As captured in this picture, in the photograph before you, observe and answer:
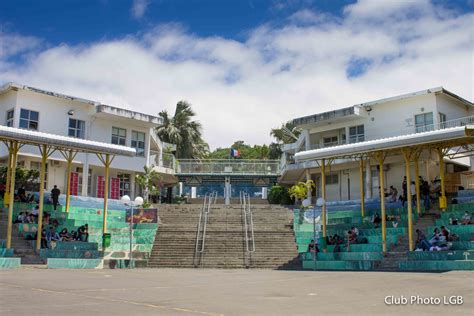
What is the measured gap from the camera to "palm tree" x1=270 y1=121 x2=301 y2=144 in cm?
5191

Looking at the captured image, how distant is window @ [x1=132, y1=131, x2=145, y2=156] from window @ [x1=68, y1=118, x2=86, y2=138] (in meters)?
4.42

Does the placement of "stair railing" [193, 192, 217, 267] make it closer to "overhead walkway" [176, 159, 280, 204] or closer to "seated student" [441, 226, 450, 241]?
"seated student" [441, 226, 450, 241]

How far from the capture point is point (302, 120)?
4103 centimetres

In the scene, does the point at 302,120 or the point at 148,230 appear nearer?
the point at 148,230

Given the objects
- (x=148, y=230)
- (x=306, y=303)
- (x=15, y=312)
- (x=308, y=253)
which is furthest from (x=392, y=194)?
(x=15, y=312)

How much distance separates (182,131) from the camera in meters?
50.1

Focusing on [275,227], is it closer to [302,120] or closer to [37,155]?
[302,120]

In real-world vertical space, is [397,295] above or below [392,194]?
below

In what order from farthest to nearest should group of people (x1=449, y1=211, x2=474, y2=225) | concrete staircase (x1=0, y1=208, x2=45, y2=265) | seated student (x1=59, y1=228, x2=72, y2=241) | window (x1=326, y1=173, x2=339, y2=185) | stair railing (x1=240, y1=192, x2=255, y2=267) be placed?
window (x1=326, y1=173, x2=339, y2=185) < stair railing (x1=240, y1=192, x2=255, y2=267) < seated student (x1=59, y1=228, x2=72, y2=241) < group of people (x1=449, y1=211, x2=474, y2=225) < concrete staircase (x1=0, y1=208, x2=45, y2=265)

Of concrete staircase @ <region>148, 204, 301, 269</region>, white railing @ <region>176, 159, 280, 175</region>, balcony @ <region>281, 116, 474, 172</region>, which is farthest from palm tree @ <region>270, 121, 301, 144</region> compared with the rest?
concrete staircase @ <region>148, 204, 301, 269</region>

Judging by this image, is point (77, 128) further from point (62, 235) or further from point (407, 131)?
point (407, 131)

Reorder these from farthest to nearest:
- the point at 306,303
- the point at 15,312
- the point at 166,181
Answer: the point at 166,181 → the point at 306,303 → the point at 15,312

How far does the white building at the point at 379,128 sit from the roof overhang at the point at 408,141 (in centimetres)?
1048

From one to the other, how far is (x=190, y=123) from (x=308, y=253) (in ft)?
91.7
